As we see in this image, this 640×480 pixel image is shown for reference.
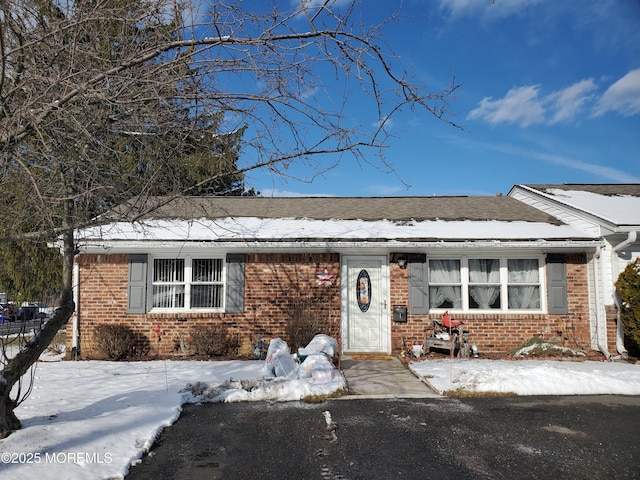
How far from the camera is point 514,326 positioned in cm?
1011

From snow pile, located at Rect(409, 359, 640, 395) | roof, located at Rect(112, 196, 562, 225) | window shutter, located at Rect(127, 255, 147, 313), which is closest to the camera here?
snow pile, located at Rect(409, 359, 640, 395)

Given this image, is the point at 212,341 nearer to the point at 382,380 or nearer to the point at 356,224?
the point at 382,380

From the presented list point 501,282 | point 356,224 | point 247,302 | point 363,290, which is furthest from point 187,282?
point 501,282

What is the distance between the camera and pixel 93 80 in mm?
3283

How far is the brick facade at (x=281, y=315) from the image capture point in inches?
396

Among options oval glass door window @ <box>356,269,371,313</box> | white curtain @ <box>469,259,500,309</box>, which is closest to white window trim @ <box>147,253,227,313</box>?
Result: oval glass door window @ <box>356,269,371,313</box>

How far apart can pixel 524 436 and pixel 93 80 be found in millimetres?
5571

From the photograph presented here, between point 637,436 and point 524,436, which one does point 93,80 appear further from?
point 637,436

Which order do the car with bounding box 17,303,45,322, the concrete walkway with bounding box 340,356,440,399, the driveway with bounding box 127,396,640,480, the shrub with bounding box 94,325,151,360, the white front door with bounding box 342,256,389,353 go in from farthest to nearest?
1. the white front door with bounding box 342,256,389,353
2. the shrub with bounding box 94,325,151,360
3. the concrete walkway with bounding box 340,356,440,399
4. the car with bounding box 17,303,45,322
5. the driveway with bounding box 127,396,640,480

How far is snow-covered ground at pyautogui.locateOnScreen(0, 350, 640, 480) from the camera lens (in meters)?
4.21

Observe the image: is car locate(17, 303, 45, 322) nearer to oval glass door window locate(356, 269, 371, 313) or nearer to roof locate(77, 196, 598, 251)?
roof locate(77, 196, 598, 251)

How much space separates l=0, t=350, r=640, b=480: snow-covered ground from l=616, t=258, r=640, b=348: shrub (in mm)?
710

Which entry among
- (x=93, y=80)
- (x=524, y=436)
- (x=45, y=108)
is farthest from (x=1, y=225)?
(x=524, y=436)

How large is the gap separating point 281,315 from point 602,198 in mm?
9135
